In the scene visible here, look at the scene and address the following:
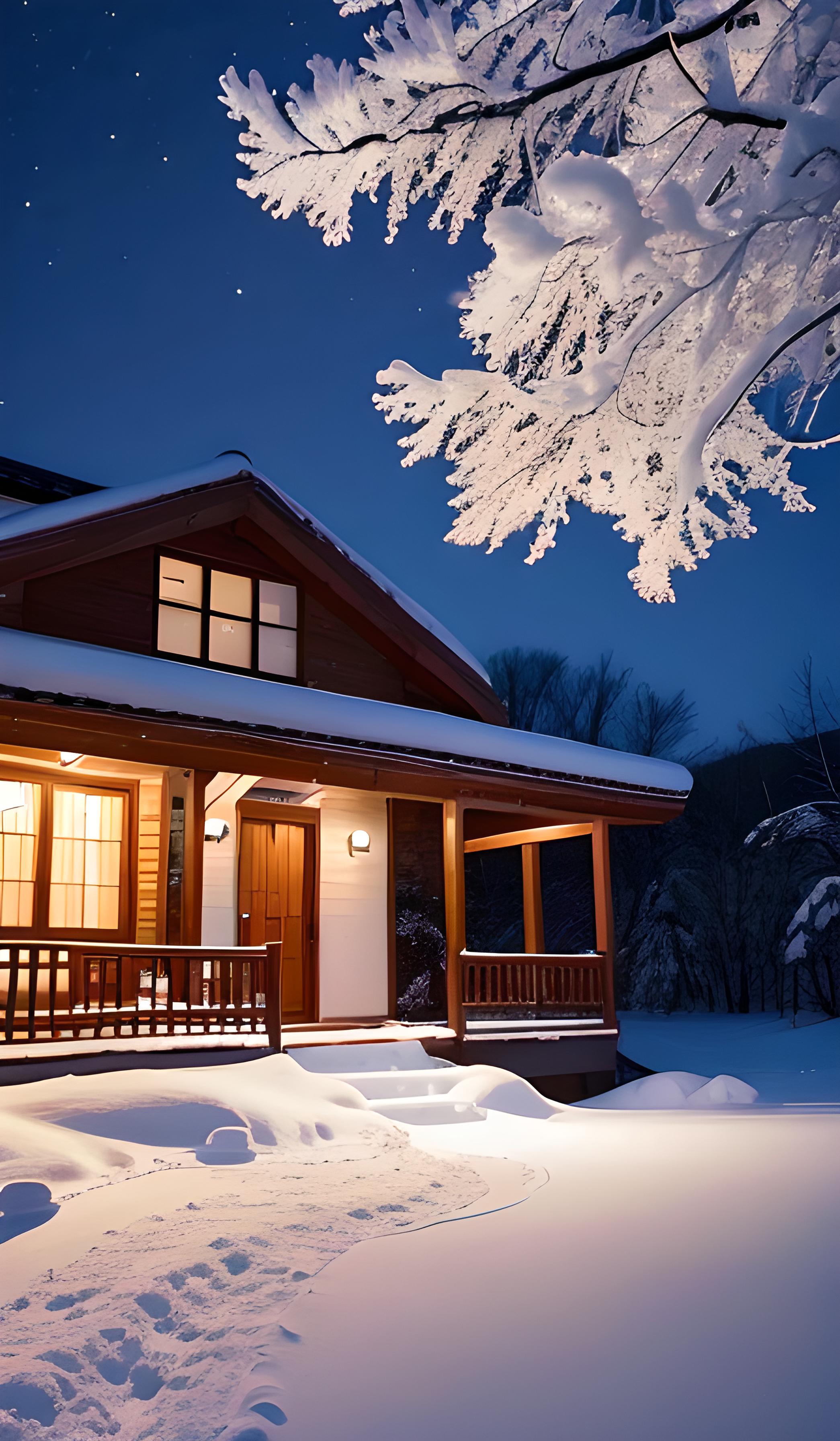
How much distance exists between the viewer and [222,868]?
37.7 ft

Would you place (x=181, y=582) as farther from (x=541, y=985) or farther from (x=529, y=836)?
(x=541, y=985)

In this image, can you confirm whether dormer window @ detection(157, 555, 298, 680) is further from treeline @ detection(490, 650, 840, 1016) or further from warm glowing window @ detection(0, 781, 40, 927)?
treeline @ detection(490, 650, 840, 1016)

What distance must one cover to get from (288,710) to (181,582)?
3.24 m

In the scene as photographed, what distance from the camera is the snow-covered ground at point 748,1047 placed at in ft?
50.3

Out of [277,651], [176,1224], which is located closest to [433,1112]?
[176,1224]

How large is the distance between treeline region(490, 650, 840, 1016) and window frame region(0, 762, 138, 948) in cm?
1459

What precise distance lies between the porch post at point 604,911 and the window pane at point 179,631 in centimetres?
510

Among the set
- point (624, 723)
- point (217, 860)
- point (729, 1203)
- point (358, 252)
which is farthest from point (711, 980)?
point (358, 252)

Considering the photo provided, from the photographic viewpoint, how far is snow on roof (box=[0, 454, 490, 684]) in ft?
33.8

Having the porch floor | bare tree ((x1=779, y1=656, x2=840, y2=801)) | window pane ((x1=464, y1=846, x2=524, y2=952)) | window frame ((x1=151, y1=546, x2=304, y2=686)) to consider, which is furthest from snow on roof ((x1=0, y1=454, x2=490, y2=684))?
window pane ((x1=464, y1=846, x2=524, y2=952))

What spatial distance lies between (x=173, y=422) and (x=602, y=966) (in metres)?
112

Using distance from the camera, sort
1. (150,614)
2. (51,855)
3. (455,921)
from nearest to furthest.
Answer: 1. (51,855)
2. (455,921)
3. (150,614)

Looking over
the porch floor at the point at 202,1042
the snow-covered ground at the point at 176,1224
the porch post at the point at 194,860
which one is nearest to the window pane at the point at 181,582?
the porch post at the point at 194,860

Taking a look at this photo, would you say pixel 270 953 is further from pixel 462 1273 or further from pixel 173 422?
pixel 173 422
